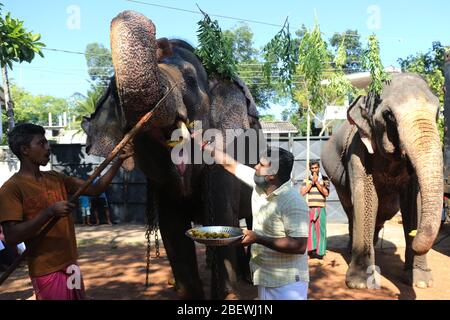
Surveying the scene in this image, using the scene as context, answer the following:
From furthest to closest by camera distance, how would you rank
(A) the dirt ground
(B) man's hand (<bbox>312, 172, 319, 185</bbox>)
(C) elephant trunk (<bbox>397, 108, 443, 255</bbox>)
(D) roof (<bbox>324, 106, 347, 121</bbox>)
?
(D) roof (<bbox>324, 106, 347, 121</bbox>), (B) man's hand (<bbox>312, 172, 319, 185</bbox>), (A) the dirt ground, (C) elephant trunk (<bbox>397, 108, 443, 255</bbox>)

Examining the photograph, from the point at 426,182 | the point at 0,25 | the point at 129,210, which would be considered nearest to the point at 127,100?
the point at 426,182

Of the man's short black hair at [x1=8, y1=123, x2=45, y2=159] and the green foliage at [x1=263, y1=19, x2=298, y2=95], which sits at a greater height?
the green foliage at [x1=263, y1=19, x2=298, y2=95]

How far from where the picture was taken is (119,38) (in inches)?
88.3

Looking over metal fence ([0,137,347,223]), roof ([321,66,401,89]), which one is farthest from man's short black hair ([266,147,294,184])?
metal fence ([0,137,347,223])

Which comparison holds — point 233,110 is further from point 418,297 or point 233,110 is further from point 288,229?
point 418,297

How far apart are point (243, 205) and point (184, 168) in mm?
2227

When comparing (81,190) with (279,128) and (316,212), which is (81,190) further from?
(279,128)

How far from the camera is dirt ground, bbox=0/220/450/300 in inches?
197

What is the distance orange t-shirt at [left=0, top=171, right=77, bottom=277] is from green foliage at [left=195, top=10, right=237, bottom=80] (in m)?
1.65

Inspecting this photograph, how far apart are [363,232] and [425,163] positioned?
Answer: 5.47ft

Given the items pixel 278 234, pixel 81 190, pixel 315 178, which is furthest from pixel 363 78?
pixel 81 190

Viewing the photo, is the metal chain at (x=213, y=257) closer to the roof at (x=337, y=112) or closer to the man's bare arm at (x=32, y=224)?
the man's bare arm at (x=32, y=224)

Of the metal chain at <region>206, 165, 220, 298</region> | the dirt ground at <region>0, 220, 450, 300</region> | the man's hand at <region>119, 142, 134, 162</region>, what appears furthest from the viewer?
the dirt ground at <region>0, 220, 450, 300</region>

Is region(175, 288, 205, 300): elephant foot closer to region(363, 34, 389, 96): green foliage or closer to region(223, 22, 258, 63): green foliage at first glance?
region(363, 34, 389, 96): green foliage
